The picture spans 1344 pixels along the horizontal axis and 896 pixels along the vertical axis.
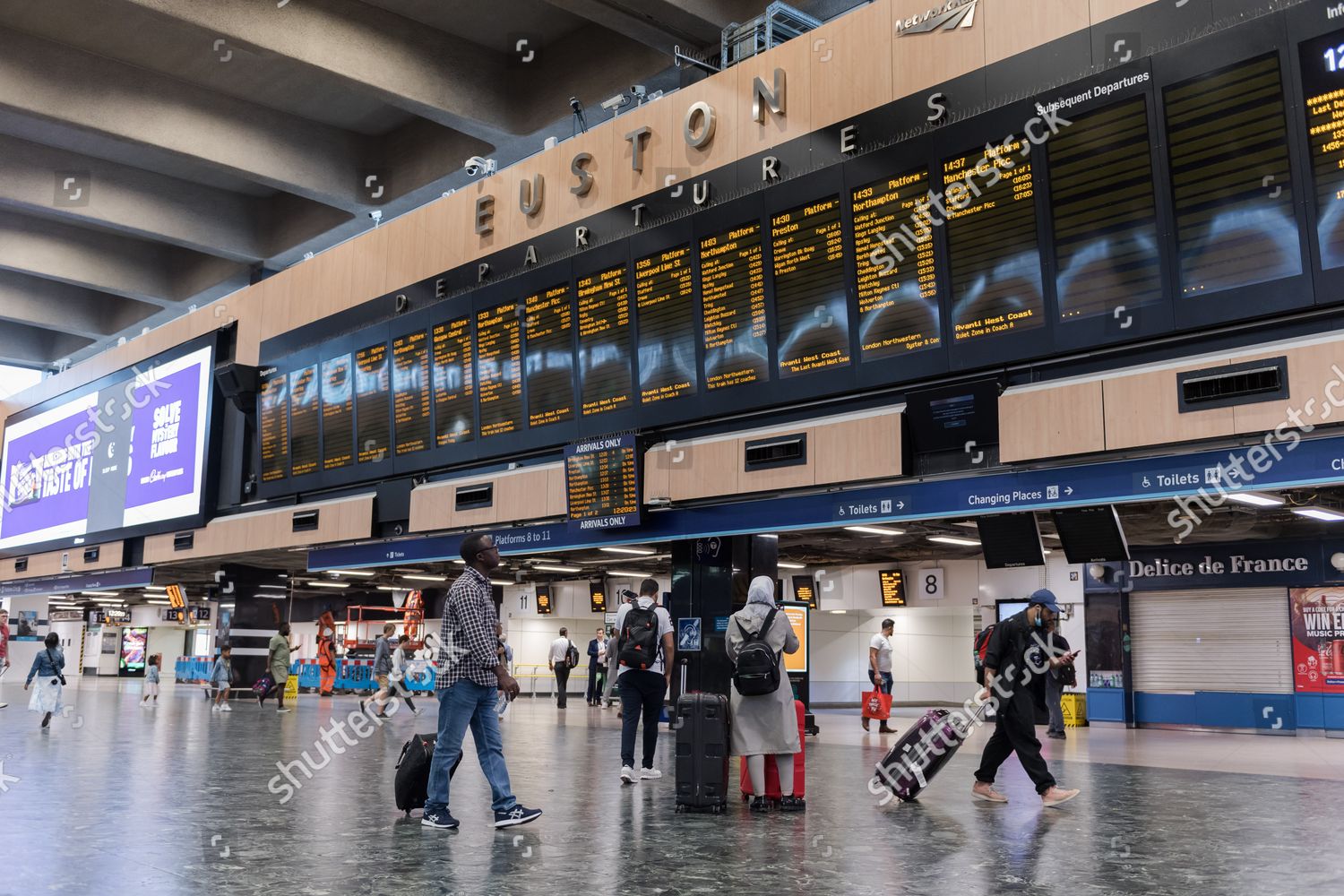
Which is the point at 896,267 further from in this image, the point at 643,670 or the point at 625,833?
the point at 625,833

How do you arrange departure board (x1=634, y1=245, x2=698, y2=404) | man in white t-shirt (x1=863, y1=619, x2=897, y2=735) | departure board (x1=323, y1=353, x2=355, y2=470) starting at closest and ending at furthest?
departure board (x1=634, y1=245, x2=698, y2=404)
departure board (x1=323, y1=353, x2=355, y2=470)
man in white t-shirt (x1=863, y1=619, x2=897, y2=735)

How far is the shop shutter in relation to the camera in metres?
17.9

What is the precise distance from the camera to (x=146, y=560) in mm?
22609

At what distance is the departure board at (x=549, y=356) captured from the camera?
13070 millimetres

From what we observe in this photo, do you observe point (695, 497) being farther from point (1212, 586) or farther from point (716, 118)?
point (1212, 586)

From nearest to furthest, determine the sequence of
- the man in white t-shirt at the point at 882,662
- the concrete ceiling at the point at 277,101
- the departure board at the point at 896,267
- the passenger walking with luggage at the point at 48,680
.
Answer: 1. the departure board at the point at 896,267
2. the passenger walking with luggage at the point at 48,680
3. the concrete ceiling at the point at 277,101
4. the man in white t-shirt at the point at 882,662

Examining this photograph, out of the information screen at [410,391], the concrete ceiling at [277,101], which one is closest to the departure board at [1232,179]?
the concrete ceiling at [277,101]

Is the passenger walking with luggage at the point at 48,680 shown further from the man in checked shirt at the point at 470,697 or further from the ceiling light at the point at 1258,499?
the ceiling light at the point at 1258,499

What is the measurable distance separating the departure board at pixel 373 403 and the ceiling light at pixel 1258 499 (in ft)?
36.4

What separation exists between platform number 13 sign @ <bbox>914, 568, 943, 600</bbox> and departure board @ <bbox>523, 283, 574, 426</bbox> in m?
13.1

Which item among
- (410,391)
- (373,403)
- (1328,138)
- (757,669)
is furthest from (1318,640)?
(373,403)

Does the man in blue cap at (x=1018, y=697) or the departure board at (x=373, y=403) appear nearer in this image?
the man in blue cap at (x=1018, y=697)

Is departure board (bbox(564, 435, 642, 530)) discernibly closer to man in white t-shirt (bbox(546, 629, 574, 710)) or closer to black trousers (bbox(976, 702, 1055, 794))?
black trousers (bbox(976, 702, 1055, 794))

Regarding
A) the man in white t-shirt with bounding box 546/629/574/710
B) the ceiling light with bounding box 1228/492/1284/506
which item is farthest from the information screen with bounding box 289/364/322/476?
the ceiling light with bounding box 1228/492/1284/506
